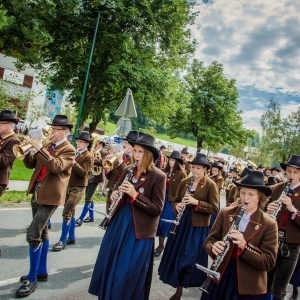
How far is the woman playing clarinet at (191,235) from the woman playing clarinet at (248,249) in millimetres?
1398

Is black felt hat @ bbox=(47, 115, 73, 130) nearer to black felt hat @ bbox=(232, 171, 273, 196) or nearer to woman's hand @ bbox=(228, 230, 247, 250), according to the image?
black felt hat @ bbox=(232, 171, 273, 196)

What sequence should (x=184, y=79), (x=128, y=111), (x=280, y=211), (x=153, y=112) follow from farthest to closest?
(x=184, y=79), (x=153, y=112), (x=128, y=111), (x=280, y=211)

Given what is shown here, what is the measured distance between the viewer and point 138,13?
56.3 ft

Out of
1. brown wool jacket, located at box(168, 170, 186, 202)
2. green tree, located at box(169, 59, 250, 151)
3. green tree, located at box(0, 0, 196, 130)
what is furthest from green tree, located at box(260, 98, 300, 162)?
brown wool jacket, located at box(168, 170, 186, 202)

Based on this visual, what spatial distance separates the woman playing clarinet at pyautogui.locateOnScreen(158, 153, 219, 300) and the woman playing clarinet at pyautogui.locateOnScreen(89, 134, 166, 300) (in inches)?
43.1

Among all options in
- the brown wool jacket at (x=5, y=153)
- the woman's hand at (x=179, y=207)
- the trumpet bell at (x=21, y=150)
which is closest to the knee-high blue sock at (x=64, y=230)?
the brown wool jacket at (x=5, y=153)

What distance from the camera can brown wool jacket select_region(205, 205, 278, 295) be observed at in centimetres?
289

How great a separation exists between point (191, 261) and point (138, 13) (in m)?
16.2

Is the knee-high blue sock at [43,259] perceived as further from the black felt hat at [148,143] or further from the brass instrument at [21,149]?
the black felt hat at [148,143]

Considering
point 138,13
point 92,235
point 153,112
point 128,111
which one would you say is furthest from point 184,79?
point 92,235

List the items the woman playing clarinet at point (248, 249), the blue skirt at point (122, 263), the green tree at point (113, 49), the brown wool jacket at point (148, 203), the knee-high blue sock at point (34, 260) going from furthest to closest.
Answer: the green tree at point (113, 49)
the knee-high blue sock at point (34, 260)
the brown wool jacket at point (148, 203)
the blue skirt at point (122, 263)
the woman playing clarinet at point (248, 249)

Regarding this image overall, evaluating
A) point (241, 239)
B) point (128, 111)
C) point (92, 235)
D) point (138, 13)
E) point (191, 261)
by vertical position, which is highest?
point (138, 13)

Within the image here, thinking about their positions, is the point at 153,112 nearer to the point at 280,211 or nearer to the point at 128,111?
the point at 128,111

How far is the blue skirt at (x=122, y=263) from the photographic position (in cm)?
333
